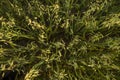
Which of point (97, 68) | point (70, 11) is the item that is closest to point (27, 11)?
point (70, 11)

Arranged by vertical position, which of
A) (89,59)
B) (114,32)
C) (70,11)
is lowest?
(89,59)

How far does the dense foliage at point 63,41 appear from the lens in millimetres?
1778

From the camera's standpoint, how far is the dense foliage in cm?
178

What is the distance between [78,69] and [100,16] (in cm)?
39

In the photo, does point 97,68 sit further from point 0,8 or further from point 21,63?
point 0,8

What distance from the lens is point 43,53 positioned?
184 centimetres

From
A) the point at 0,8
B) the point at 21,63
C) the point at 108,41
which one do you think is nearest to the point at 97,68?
the point at 108,41

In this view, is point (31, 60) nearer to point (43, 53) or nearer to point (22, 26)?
point (43, 53)

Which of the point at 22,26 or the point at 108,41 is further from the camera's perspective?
the point at 22,26

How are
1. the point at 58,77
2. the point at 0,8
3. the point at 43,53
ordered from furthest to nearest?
1. the point at 0,8
2. the point at 43,53
3. the point at 58,77

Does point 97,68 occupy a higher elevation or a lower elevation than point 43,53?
lower

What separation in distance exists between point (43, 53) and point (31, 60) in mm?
92

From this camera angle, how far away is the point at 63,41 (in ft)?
6.12

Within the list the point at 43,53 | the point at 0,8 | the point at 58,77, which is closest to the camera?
the point at 58,77
